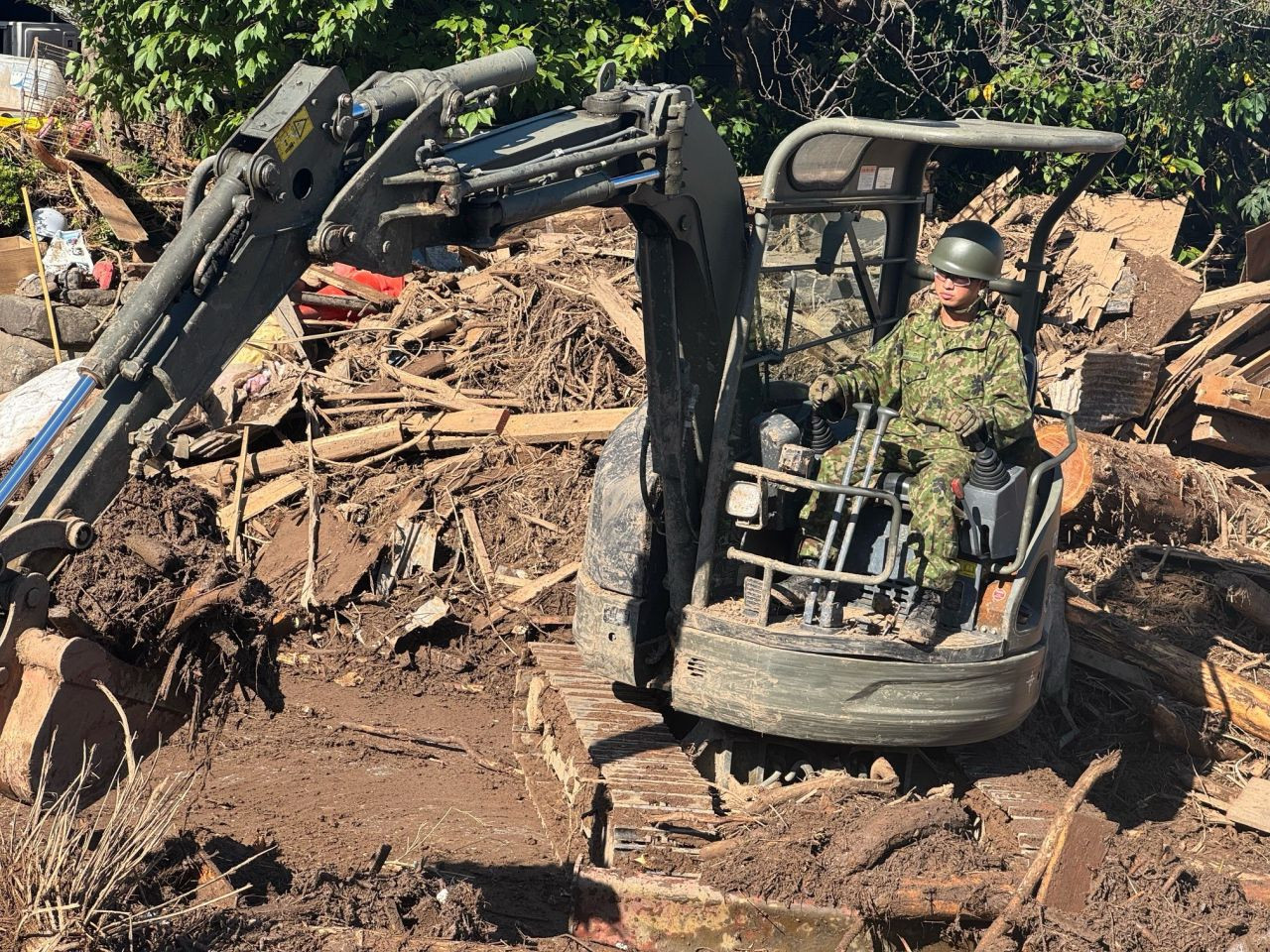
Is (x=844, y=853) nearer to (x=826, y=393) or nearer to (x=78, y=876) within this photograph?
(x=826, y=393)

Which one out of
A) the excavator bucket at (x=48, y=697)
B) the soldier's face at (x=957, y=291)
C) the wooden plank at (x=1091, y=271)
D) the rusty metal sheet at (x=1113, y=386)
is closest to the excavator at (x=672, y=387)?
the excavator bucket at (x=48, y=697)

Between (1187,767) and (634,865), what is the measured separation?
370 cm

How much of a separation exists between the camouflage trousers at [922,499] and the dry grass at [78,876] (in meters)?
2.85

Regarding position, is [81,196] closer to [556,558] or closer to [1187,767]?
[556,558]

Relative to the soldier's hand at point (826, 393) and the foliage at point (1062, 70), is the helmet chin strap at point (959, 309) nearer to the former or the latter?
the soldier's hand at point (826, 393)

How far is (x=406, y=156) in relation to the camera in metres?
4.80

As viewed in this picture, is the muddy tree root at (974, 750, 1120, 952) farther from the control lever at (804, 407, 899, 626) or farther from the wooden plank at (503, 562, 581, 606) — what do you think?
the wooden plank at (503, 562, 581, 606)

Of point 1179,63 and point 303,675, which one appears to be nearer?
point 303,675

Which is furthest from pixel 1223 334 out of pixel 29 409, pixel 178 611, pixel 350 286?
pixel 178 611

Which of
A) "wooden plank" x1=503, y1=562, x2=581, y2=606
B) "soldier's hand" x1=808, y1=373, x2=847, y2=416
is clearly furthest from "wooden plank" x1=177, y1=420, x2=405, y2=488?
"soldier's hand" x1=808, y1=373, x2=847, y2=416

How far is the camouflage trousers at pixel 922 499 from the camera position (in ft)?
19.5

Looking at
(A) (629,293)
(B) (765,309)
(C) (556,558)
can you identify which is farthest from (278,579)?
(B) (765,309)

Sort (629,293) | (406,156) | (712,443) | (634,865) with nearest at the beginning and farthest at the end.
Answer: (406,156)
(634,865)
(712,443)
(629,293)

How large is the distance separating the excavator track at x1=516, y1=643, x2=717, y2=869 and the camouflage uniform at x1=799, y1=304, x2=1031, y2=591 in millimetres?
1178
